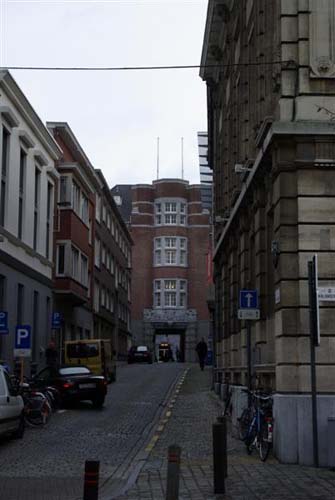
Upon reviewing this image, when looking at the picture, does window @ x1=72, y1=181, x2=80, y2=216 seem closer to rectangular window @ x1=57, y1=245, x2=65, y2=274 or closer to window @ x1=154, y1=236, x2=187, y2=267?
rectangular window @ x1=57, y1=245, x2=65, y2=274

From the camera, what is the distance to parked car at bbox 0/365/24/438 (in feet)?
53.0

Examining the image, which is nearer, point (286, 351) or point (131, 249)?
point (286, 351)

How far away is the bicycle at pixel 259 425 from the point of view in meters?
14.3

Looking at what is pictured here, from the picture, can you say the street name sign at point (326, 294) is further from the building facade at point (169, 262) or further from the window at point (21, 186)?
the building facade at point (169, 262)

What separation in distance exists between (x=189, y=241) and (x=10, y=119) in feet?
180

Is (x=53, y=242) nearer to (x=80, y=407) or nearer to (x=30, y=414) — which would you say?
(x=80, y=407)

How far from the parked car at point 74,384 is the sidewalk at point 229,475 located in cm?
593

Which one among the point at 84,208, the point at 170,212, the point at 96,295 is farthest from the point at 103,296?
the point at 170,212

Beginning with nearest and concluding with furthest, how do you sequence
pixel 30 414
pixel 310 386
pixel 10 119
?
1. pixel 310 386
2. pixel 30 414
3. pixel 10 119

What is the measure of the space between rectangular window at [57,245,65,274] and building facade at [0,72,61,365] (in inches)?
66.6

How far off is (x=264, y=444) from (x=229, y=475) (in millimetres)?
1846

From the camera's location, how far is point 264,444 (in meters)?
14.2

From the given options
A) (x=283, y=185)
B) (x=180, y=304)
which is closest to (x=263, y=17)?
(x=283, y=185)

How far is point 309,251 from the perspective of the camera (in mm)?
14883
